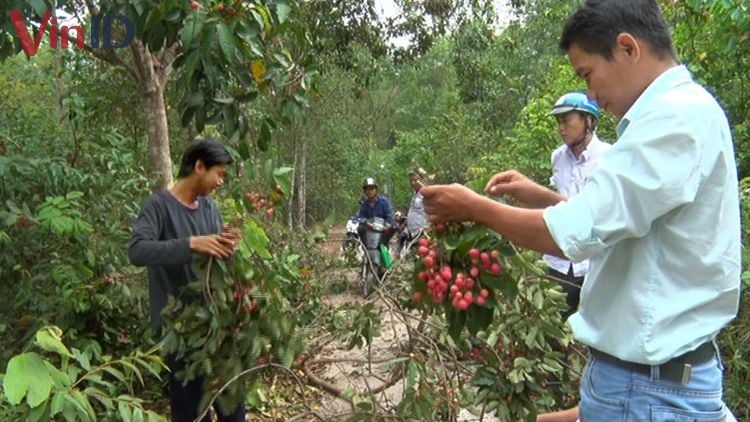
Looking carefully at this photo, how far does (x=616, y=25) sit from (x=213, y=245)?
1618 millimetres

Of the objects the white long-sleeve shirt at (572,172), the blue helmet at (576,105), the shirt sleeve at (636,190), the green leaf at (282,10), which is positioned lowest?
the white long-sleeve shirt at (572,172)

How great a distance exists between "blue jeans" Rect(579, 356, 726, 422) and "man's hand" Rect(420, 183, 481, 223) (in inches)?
16.6

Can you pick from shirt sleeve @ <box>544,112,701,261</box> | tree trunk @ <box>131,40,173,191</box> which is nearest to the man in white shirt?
shirt sleeve @ <box>544,112,701,261</box>

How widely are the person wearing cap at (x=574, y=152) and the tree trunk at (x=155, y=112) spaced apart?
2368 millimetres

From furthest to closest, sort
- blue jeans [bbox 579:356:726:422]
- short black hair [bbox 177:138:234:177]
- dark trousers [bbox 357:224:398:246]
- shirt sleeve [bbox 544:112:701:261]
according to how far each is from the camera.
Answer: dark trousers [bbox 357:224:398:246] → short black hair [bbox 177:138:234:177] → blue jeans [bbox 579:356:726:422] → shirt sleeve [bbox 544:112:701:261]

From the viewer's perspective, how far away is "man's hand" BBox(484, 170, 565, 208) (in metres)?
1.74

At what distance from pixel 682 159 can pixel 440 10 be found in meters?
6.58

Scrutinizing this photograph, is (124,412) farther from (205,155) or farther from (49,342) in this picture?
(205,155)

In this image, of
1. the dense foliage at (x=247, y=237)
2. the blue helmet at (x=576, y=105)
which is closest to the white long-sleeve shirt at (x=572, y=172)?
the blue helmet at (x=576, y=105)

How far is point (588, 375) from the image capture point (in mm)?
1427

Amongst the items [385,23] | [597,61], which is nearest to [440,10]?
[385,23]

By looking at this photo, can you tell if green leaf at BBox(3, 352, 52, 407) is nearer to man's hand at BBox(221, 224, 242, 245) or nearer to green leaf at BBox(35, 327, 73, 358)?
green leaf at BBox(35, 327, 73, 358)

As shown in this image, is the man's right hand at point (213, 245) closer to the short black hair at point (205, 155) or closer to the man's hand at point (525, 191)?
the short black hair at point (205, 155)

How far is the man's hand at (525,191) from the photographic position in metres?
1.74
